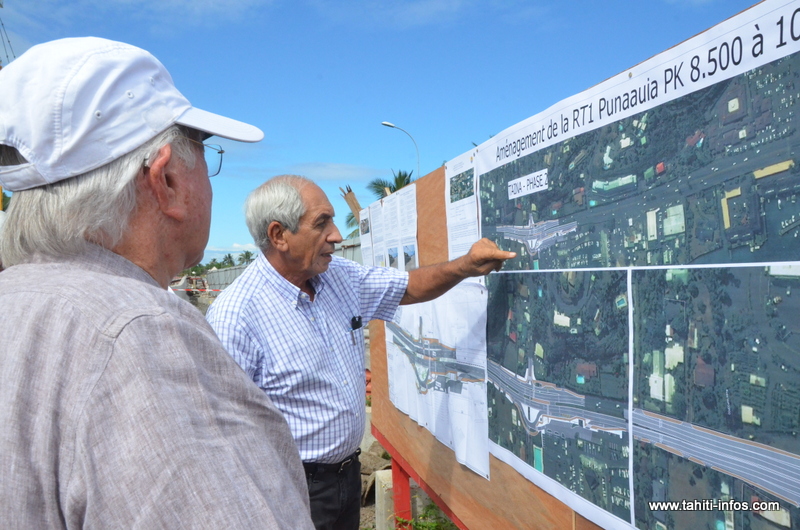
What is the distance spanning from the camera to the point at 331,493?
2543 mm

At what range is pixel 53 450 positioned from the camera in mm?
710

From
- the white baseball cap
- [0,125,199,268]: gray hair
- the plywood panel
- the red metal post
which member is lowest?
the red metal post

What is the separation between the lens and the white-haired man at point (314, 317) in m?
2.37

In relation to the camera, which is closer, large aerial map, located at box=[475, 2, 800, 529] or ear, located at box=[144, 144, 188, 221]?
ear, located at box=[144, 144, 188, 221]

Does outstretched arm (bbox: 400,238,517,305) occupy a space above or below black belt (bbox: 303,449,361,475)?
above

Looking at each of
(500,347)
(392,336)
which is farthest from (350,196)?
(500,347)

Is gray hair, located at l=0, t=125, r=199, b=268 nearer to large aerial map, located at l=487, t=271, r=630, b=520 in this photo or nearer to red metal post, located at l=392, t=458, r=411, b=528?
large aerial map, located at l=487, t=271, r=630, b=520

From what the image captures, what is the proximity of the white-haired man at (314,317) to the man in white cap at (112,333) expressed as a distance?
140 centimetres

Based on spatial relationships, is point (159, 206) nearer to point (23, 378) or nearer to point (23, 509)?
point (23, 378)

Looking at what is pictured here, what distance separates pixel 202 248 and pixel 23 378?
1.37ft

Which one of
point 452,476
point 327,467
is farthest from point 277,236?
point 452,476

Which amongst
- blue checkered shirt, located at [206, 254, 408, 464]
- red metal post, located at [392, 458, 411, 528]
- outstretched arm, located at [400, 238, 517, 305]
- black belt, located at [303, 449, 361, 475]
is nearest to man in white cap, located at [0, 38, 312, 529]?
blue checkered shirt, located at [206, 254, 408, 464]

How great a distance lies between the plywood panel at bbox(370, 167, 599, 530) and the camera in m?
2.20

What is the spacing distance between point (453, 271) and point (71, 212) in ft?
6.01
